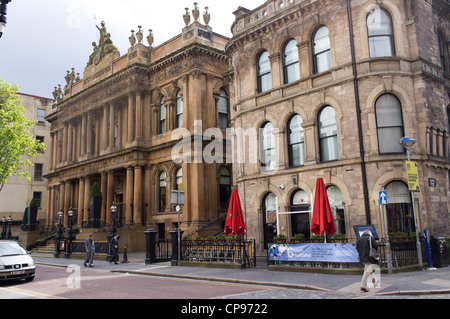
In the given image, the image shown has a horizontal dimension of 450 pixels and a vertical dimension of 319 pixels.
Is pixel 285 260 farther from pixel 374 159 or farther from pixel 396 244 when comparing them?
pixel 374 159

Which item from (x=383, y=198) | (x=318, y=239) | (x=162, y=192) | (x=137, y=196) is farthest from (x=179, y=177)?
(x=383, y=198)

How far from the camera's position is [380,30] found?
1900cm

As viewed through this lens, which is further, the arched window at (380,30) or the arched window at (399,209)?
the arched window at (380,30)

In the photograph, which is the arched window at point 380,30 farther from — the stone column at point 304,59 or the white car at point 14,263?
the white car at point 14,263

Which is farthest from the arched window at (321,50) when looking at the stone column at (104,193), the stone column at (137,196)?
the stone column at (104,193)

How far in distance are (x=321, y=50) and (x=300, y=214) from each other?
8399 millimetres

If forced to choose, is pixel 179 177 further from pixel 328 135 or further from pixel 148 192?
pixel 328 135

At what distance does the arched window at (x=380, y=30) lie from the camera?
18.9m

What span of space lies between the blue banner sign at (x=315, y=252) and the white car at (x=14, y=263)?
930 centimetres

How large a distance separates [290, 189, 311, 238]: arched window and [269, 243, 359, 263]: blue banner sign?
3868 millimetres

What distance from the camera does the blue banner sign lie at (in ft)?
47.7

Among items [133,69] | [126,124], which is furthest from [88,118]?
A: [133,69]

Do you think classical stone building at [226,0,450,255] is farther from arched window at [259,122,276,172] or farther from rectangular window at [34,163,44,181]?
rectangular window at [34,163,44,181]

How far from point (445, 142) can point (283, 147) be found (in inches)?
311
